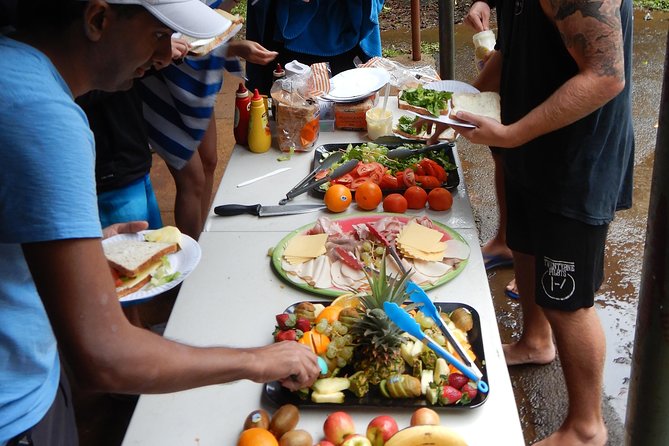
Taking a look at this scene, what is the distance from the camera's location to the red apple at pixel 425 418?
1.70 m

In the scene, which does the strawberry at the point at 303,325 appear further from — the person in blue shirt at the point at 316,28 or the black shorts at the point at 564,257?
the person in blue shirt at the point at 316,28

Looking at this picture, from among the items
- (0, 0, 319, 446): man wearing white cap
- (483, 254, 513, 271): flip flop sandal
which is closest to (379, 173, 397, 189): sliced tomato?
(0, 0, 319, 446): man wearing white cap

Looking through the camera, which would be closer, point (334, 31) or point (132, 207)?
point (132, 207)

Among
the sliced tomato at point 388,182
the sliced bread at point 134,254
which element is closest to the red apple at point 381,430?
the sliced bread at point 134,254

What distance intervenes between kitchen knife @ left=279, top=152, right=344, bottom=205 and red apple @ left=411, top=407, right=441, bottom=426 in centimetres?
135

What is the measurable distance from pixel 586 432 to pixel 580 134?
1216 millimetres

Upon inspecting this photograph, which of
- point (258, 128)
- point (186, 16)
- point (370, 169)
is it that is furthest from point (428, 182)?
point (186, 16)

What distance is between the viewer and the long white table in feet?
5.82

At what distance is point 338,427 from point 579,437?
148 centimetres

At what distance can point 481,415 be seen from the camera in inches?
70.2

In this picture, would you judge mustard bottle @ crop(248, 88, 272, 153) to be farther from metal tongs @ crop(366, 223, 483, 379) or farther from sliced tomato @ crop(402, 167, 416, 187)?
metal tongs @ crop(366, 223, 483, 379)

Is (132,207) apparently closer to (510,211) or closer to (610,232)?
(510,211)

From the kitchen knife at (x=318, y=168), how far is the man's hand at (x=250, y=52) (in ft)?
2.44

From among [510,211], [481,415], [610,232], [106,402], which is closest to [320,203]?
[510,211]
